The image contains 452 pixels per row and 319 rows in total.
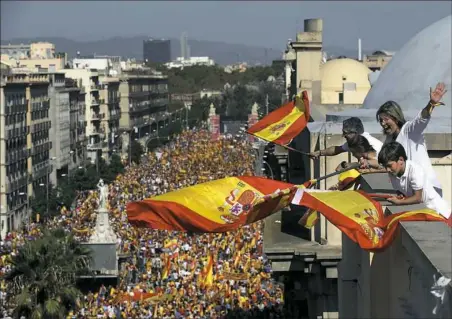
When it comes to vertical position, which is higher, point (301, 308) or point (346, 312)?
point (346, 312)

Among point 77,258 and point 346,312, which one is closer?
point 346,312

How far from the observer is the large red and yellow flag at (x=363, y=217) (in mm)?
6090

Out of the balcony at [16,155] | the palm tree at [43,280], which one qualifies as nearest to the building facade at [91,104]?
the balcony at [16,155]

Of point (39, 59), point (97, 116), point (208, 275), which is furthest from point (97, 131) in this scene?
point (208, 275)

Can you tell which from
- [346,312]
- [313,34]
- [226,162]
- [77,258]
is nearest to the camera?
[346,312]

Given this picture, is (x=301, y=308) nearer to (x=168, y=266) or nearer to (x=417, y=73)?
(x=417, y=73)

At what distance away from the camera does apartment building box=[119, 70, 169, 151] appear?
134875 mm

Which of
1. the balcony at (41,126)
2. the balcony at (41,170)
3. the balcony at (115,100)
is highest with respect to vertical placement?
the balcony at (41,126)

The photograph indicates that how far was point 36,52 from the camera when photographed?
131 m

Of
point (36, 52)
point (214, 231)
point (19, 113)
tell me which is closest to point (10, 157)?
point (19, 113)

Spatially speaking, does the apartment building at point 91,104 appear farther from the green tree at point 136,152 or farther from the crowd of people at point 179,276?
the crowd of people at point 179,276

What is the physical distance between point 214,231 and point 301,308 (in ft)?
51.3

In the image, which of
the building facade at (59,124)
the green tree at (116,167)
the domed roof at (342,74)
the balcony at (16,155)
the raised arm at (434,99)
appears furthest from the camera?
the building facade at (59,124)

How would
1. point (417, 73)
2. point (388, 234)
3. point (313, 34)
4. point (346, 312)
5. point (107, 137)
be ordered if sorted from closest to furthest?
point (388, 234) → point (346, 312) → point (417, 73) → point (313, 34) → point (107, 137)
